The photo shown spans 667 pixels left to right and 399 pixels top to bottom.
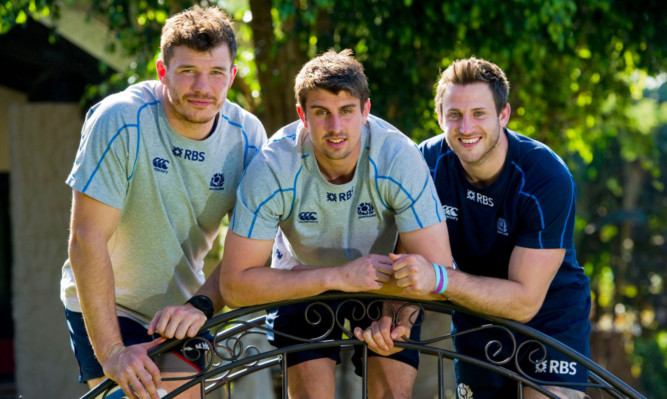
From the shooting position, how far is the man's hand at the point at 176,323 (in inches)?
99.5

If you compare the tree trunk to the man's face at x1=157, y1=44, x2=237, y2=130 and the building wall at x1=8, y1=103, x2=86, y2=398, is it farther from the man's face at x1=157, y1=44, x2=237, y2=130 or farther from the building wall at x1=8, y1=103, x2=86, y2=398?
the man's face at x1=157, y1=44, x2=237, y2=130

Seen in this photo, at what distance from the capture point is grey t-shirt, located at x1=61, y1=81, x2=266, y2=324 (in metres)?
2.69

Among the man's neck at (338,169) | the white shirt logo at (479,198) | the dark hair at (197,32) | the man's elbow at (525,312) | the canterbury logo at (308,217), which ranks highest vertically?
the dark hair at (197,32)

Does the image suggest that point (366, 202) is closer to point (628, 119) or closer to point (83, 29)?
point (83, 29)

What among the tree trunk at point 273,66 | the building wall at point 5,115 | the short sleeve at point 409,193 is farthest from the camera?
the building wall at point 5,115

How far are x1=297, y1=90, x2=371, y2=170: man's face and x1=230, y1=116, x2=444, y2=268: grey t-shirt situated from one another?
8 cm

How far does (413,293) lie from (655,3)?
3.61 meters

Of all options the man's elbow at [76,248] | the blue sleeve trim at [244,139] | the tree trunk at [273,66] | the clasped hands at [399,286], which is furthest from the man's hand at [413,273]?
the tree trunk at [273,66]

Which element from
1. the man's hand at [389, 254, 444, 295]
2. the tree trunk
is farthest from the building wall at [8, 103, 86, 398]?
the man's hand at [389, 254, 444, 295]

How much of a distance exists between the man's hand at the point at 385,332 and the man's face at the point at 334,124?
0.55 m

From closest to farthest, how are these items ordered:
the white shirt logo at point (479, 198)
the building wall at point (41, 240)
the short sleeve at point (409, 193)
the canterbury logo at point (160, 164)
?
the short sleeve at point (409, 193) < the canterbury logo at point (160, 164) < the white shirt logo at point (479, 198) < the building wall at point (41, 240)

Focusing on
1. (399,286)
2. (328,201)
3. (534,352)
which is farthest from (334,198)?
(534,352)

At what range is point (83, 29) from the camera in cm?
581

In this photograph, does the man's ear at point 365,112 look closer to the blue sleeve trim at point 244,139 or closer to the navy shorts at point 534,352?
the blue sleeve trim at point 244,139
